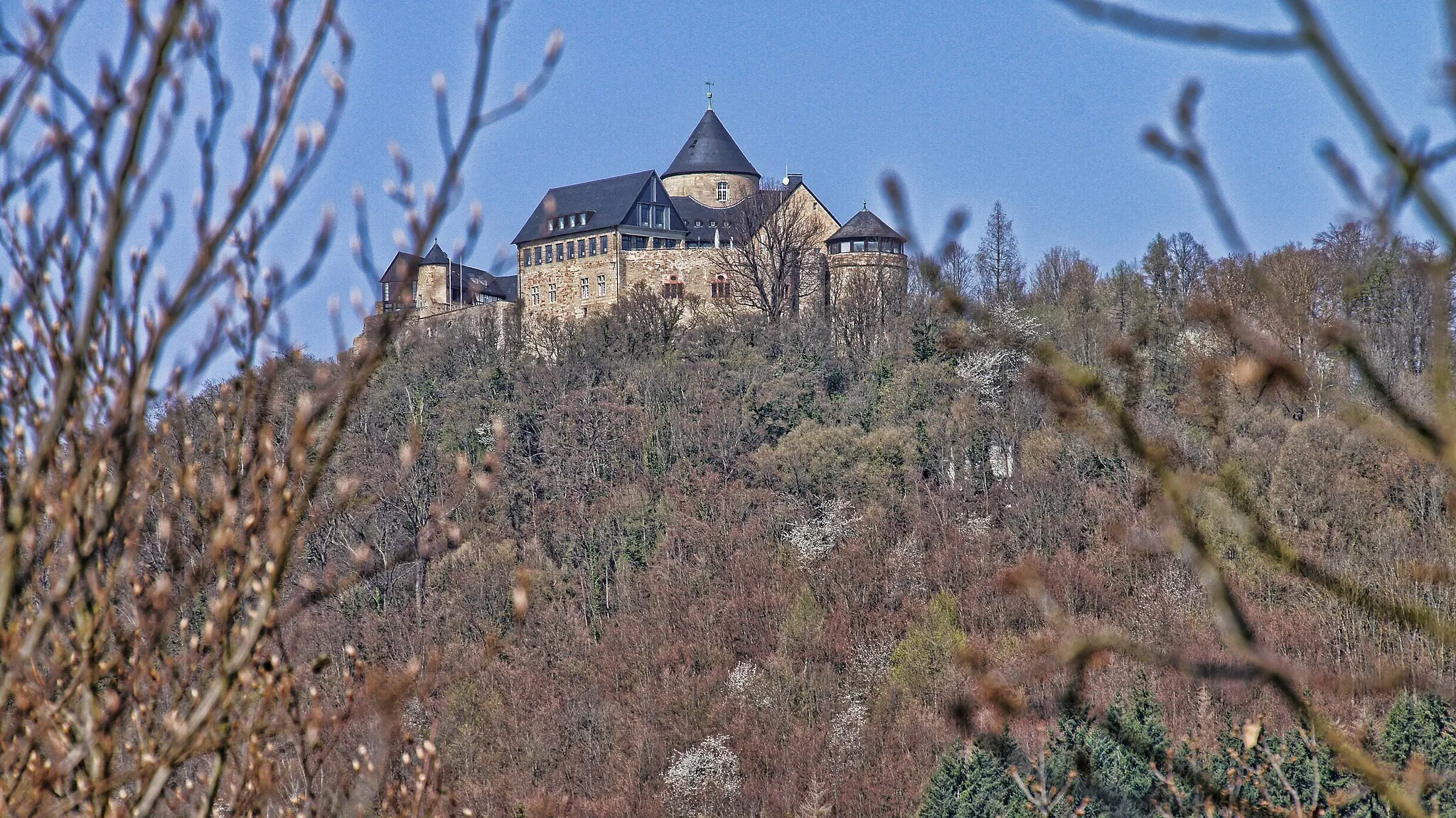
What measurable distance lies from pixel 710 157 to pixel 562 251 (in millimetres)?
9045

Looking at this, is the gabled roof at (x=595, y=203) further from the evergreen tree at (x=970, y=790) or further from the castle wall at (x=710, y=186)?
the evergreen tree at (x=970, y=790)

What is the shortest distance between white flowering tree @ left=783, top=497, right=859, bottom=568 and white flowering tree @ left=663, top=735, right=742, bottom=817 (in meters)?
5.71

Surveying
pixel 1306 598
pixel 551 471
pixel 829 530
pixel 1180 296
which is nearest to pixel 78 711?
pixel 1306 598

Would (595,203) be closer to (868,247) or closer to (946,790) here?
(868,247)

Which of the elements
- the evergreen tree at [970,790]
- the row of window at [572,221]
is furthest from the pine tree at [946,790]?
the row of window at [572,221]

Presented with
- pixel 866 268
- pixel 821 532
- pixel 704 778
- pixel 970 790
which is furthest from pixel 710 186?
pixel 970 790

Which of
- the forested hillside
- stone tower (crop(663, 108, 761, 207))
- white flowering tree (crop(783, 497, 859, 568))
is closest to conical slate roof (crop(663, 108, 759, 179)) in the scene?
stone tower (crop(663, 108, 761, 207))

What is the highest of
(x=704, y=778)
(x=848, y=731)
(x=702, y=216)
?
(x=702, y=216)

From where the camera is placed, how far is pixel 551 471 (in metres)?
34.7

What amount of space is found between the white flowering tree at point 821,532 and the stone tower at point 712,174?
23.5 metres

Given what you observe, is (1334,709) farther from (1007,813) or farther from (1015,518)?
(1015,518)

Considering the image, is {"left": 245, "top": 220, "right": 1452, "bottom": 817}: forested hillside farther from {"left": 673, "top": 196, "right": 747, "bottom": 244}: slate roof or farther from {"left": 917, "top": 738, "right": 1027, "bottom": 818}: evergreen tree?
{"left": 673, "top": 196, "right": 747, "bottom": 244}: slate roof

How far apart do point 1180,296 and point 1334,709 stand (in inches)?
807

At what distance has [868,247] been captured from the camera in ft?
146
